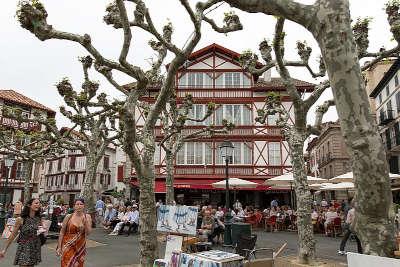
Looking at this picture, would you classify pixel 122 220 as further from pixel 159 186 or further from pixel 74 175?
pixel 74 175

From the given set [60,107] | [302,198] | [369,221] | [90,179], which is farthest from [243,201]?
[369,221]

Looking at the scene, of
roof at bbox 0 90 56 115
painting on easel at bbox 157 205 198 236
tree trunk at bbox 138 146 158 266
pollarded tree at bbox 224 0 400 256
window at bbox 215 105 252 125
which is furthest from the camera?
roof at bbox 0 90 56 115

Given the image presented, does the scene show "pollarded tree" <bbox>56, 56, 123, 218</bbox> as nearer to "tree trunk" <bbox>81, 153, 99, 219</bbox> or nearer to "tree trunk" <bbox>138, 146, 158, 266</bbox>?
"tree trunk" <bbox>81, 153, 99, 219</bbox>

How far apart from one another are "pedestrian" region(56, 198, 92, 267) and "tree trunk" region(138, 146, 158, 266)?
1.44m

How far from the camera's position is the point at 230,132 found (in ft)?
90.6

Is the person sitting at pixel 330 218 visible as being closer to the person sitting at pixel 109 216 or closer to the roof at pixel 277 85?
the person sitting at pixel 109 216

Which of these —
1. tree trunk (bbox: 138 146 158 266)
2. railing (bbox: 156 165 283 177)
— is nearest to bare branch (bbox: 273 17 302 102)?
tree trunk (bbox: 138 146 158 266)

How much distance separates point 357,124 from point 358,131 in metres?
0.06

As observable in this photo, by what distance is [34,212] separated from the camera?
255 inches

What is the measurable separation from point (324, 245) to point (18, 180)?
40.0m

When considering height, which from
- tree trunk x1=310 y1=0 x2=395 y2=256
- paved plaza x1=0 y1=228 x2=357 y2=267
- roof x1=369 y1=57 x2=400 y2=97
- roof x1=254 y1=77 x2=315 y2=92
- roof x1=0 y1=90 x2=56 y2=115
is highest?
roof x1=0 y1=90 x2=56 y2=115

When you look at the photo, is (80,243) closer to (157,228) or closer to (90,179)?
(157,228)

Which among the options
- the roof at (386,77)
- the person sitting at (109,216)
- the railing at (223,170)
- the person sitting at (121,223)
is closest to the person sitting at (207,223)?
the person sitting at (121,223)

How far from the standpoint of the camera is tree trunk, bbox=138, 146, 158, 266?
7262 millimetres
